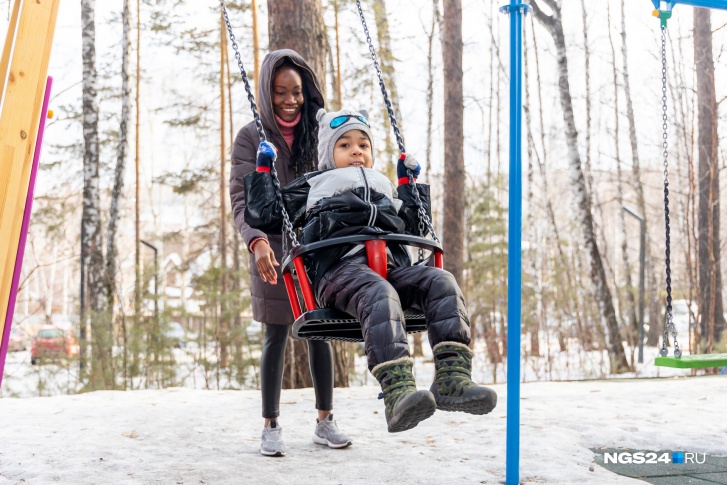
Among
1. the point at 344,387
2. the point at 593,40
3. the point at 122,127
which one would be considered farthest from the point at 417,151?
the point at 344,387

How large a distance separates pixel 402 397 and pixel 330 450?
1411 millimetres

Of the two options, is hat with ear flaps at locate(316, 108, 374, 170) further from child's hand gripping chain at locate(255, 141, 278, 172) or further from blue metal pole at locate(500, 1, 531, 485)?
blue metal pole at locate(500, 1, 531, 485)

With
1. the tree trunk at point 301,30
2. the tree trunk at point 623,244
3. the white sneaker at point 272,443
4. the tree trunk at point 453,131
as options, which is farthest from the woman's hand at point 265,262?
the tree trunk at point 623,244

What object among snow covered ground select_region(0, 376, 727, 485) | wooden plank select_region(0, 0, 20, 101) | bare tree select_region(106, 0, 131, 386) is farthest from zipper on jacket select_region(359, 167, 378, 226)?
bare tree select_region(106, 0, 131, 386)

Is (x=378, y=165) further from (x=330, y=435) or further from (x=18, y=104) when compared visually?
(x=18, y=104)

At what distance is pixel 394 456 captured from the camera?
317cm

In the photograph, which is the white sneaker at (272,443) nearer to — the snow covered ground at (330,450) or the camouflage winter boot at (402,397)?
the snow covered ground at (330,450)

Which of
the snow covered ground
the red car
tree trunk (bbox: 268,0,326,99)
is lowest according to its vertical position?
the snow covered ground

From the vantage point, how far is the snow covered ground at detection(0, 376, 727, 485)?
9.34 feet

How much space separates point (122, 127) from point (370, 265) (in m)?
10.0

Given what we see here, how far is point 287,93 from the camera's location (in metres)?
3.22

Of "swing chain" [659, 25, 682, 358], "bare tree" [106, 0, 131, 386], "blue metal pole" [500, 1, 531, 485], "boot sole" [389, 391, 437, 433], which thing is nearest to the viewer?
"boot sole" [389, 391, 437, 433]

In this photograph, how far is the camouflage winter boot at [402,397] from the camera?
1.98m

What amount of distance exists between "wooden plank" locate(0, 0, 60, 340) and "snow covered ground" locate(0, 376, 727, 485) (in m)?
1.09
